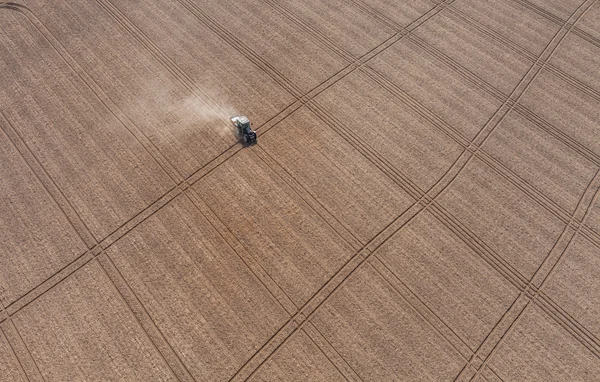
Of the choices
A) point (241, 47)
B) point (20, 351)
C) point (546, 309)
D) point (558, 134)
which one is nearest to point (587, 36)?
point (558, 134)

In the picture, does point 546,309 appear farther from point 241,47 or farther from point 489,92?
point 241,47

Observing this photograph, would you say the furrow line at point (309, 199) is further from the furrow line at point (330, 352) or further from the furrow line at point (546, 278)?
the furrow line at point (546, 278)

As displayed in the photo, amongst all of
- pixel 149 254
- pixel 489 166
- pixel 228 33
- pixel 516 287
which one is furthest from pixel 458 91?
pixel 149 254

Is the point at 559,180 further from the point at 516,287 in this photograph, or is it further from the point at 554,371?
the point at 554,371

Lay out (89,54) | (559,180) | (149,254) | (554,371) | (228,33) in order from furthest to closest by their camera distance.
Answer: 1. (228,33)
2. (89,54)
3. (559,180)
4. (149,254)
5. (554,371)

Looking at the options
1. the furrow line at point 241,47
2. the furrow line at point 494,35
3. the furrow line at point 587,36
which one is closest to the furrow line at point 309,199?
the furrow line at point 241,47
